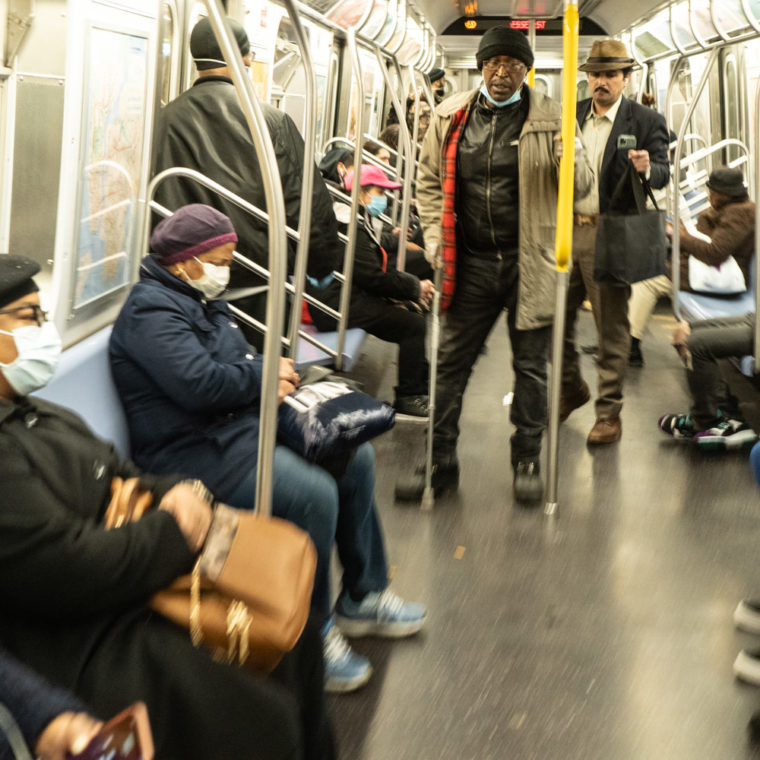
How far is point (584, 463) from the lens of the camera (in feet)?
17.3

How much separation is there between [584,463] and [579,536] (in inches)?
40.2

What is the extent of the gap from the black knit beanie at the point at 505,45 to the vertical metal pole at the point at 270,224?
2140 millimetres

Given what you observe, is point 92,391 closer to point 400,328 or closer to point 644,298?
point 400,328

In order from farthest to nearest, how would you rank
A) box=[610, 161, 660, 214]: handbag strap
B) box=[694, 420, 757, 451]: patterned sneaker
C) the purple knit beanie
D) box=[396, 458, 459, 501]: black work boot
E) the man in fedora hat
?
the man in fedora hat → box=[694, 420, 757, 451]: patterned sneaker → box=[610, 161, 660, 214]: handbag strap → box=[396, 458, 459, 501]: black work boot → the purple knit beanie

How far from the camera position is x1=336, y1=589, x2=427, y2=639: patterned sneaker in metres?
3.35

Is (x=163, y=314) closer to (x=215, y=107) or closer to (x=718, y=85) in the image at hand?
(x=215, y=107)

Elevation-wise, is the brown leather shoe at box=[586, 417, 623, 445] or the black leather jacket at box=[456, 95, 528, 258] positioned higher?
the black leather jacket at box=[456, 95, 528, 258]

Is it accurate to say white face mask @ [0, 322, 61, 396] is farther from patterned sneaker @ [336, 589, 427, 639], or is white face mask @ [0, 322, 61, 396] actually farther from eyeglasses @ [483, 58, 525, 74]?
eyeglasses @ [483, 58, 525, 74]

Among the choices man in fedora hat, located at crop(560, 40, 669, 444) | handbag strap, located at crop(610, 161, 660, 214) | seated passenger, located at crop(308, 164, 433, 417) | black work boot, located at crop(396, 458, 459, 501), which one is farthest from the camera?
seated passenger, located at crop(308, 164, 433, 417)

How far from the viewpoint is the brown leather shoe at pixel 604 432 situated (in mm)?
5555

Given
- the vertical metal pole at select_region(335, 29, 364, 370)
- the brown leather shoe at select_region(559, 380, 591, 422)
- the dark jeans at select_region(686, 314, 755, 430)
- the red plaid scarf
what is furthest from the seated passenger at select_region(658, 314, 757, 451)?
the vertical metal pole at select_region(335, 29, 364, 370)

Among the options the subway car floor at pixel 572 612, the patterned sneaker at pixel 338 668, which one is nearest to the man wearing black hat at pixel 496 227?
the subway car floor at pixel 572 612

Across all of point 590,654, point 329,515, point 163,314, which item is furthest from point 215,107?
point 590,654

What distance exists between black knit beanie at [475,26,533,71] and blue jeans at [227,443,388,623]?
1.85m
